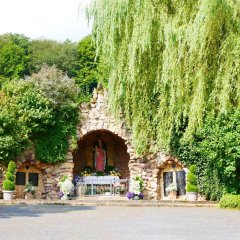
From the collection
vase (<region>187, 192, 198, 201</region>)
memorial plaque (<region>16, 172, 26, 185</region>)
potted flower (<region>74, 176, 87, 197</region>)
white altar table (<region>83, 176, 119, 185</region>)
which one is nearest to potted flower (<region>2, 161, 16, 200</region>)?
memorial plaque (<region>16, 172, 26, 185</region>)

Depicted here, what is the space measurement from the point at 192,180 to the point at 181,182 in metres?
1.64

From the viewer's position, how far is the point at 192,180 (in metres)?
19.8

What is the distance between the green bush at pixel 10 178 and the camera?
1978 cm

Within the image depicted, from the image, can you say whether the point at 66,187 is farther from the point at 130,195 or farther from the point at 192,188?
the point at 192,188

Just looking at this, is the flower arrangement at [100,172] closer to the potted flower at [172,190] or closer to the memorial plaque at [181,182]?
the potted flower at [172,190]

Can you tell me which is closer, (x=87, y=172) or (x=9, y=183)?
(x=9, y=183)

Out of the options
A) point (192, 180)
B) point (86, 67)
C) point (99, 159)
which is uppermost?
point (86, 67)

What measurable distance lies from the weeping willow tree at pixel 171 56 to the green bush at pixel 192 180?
2060 mm

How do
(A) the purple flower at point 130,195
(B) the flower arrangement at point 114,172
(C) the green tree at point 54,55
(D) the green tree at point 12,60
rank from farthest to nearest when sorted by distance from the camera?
(C) the green tree at point 54,55, (D) the green tree at point 12,60, (B) the flower arrangement at point 114,172, (A) the purple flower at point 130,195

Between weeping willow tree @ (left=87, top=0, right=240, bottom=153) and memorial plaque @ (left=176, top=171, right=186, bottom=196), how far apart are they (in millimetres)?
3275

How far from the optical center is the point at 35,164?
850 inches

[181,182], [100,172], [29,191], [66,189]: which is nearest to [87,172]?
[100,172]

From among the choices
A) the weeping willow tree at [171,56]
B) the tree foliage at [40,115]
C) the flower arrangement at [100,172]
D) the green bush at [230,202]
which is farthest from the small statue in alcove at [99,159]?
the green bush at [230,202]

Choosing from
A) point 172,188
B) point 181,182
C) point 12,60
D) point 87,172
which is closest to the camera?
point 172,188
